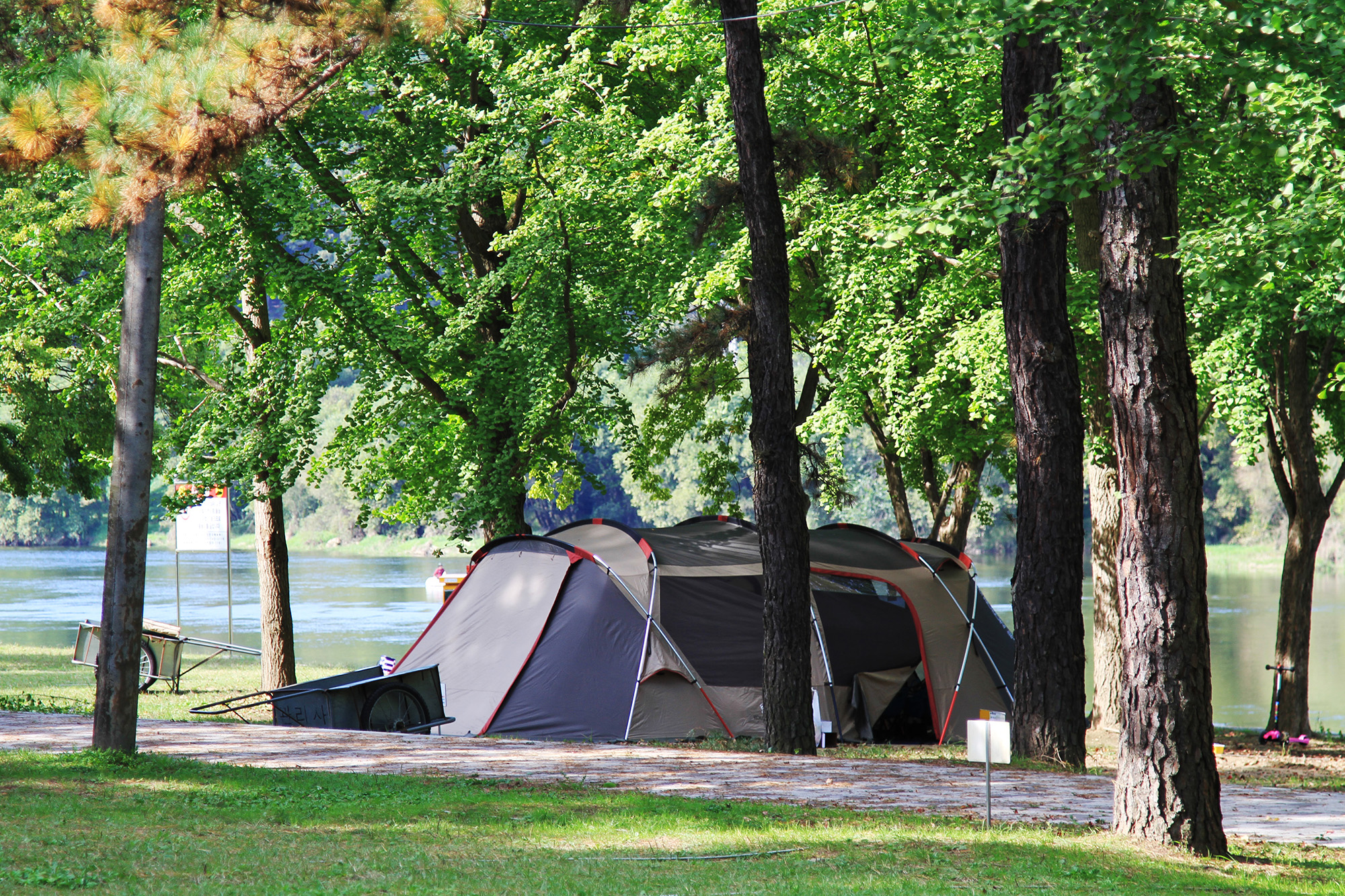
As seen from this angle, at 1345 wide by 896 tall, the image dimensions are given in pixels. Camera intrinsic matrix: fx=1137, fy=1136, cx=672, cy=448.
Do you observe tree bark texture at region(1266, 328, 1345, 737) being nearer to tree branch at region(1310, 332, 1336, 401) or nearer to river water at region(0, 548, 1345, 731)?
tree branch at region(1310, 332, 1336, 401)

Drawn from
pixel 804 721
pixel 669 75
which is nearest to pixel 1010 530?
pixel 669 75

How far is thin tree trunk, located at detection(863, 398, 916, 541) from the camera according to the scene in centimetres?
1606

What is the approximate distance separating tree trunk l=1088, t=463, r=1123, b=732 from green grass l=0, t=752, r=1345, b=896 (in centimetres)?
679

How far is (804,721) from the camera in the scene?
947 cm

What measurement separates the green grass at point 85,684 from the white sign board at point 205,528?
2.10 m

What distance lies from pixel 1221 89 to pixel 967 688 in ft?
21.4

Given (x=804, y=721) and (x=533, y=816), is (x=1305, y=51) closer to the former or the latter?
(x=533, y=816)

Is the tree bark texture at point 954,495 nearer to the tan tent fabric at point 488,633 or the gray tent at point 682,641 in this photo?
the gray tent at point 682,641

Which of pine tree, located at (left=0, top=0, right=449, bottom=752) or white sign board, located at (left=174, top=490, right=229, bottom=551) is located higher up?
pine tree, located at (left=0, top=0, right=449, bottom=752)

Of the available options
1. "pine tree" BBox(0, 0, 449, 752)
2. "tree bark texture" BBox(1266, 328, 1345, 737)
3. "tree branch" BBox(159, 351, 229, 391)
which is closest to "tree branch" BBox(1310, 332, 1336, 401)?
"tree bark texture" BBox(1266, 328, 1345, 737)

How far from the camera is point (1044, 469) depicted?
30.3 ft

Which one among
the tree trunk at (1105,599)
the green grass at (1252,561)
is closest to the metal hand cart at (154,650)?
the tree trunk at (1105,599)

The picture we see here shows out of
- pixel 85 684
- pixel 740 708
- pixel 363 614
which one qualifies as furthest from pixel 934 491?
pixel 363 614

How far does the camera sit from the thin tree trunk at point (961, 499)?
16.0 metres
